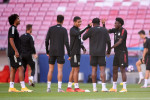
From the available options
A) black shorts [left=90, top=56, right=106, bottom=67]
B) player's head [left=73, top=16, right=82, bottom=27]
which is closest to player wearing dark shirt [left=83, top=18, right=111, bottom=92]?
black shorts [left=90, top=56, right=106, bottom=67]

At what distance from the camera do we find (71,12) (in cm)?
2862

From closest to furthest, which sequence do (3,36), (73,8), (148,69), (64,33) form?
(64,33) → (148,69) → (3,36) → (73,8)

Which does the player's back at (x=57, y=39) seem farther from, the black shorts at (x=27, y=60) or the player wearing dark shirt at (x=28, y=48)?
the black shorts at (x=27, y=60)

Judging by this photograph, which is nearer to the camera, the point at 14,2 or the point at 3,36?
the point at 3,36

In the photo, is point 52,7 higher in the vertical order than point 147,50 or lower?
higher

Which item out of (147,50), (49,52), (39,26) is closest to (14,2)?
(39,26)

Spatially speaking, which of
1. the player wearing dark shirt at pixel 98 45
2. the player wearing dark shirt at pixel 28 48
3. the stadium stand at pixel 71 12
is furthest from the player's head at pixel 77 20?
the stadium stand at pixel 71 12

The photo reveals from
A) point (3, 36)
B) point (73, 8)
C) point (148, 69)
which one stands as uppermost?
point (73, 8)

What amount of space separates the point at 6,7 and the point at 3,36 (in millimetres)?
3759

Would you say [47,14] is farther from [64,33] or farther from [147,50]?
[64,33]

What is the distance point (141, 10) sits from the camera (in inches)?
1099

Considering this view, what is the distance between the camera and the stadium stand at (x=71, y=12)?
27141mm

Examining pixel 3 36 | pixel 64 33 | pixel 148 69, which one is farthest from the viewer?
pixel 3 36

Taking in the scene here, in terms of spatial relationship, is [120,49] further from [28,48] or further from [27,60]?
[27,60]
